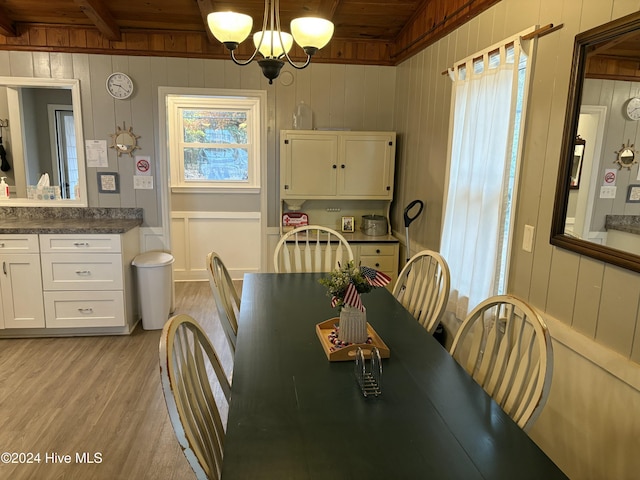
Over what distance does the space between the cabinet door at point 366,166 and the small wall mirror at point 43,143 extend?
7.55 feet

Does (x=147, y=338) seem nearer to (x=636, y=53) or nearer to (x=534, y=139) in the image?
(x=534, y=139)

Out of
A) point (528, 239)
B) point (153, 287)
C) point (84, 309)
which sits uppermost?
point (528, 239)

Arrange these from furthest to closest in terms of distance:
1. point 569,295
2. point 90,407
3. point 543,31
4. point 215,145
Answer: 1. point 215,145
2. point 90,407
3. point 543,31
4. point 569,295

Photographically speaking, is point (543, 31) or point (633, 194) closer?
point (633, 194)

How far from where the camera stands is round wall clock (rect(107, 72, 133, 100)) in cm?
373

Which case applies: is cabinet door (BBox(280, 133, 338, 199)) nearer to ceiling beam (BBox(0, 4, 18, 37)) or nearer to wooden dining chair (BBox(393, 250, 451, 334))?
wooden dining chair (BBox(393, 250, 451, 334))

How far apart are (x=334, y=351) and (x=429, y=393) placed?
37cm

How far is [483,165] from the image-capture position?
2.40 meters

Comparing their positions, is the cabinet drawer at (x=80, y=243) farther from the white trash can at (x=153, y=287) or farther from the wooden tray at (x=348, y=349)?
the wooden tray at (x=348, y=349)

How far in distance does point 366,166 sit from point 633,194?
2.57 metres

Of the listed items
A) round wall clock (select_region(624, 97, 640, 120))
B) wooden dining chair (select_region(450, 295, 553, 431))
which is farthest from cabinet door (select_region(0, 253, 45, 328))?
round wall clock (select_region(624, 97, 640, 120))

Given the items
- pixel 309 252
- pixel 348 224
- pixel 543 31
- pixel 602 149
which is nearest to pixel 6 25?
pixel 309 252

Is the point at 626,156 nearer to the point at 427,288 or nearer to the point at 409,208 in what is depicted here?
the point at 427,288

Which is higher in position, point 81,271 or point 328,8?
point 328,8
